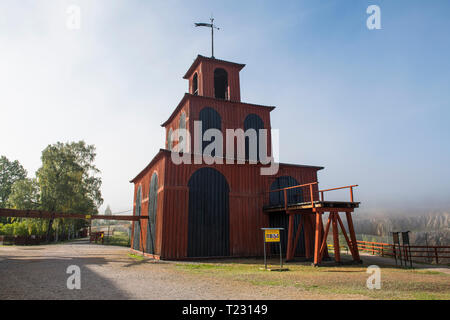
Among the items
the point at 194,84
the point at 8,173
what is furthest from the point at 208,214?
the point at 8,173

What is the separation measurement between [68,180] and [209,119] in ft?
82.1

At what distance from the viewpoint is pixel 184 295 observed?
8.16 m

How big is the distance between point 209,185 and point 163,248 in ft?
16.0

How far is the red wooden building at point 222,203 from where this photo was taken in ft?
56.9

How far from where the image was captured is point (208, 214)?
18641 millimetres

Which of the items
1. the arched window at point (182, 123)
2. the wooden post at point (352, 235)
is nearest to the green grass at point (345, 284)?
the wooden post at point (352, 235)

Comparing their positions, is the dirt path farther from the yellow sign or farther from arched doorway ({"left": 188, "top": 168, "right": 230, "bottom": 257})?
arched doorway ({"left": 188, "top": 168, "right": 230, "bottom": 257})

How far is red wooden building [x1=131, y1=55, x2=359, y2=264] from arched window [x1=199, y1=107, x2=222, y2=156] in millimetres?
83

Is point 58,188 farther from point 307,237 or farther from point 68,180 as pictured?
point 307,237

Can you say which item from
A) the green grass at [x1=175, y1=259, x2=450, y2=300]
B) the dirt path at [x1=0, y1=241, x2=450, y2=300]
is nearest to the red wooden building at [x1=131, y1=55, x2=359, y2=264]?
the green grass at [x1=175, y1=259, x2=450, y2=300]

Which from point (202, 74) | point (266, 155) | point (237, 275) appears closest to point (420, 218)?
point (266, 155)

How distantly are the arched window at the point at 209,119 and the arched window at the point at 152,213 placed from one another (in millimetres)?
5478

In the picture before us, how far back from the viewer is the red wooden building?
56.9 ft
